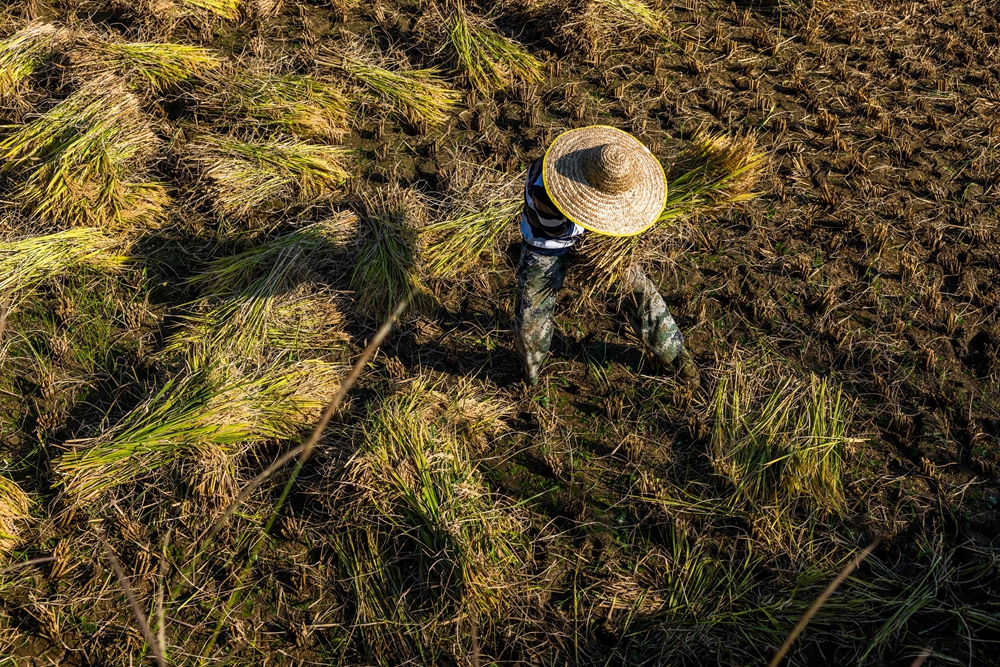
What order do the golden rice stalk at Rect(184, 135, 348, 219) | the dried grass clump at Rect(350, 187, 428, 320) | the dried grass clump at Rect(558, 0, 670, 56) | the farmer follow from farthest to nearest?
the dried grass clump at Rect(558, 0, 670, 56)
the golden rice stalk at Rect(184, 135, 348, 219)
the dried grass clump at Rect(350, 187, 428, 320)
the farmer

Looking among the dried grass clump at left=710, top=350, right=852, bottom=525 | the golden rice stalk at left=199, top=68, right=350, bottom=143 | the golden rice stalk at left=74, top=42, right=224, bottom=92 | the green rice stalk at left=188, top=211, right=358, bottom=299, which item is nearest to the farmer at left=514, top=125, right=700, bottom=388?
the dried grass clump at left=710, top=350, right=852, bottom=525

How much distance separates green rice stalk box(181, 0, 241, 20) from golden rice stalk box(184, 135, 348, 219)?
48.7 inches

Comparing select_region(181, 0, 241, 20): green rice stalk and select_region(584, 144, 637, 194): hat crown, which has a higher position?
select_region(584, 144, 637, 194): hat crown

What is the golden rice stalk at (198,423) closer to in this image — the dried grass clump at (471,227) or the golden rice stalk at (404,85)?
the dried grass clump at (471,227)

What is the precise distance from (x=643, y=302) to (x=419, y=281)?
123 cm

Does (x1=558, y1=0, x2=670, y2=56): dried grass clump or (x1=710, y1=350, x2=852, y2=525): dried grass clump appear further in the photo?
→ (x1=558, y1=0, x2=670, y2=56): dried grass clump

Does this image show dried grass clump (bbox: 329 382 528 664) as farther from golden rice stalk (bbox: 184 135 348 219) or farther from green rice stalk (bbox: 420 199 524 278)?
golden rice stalk (bbox: 184 135 348 219)

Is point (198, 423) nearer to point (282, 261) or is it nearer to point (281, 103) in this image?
point (282, 261)

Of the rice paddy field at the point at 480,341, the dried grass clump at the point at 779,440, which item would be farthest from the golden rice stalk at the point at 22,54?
the dried grass clump at the point at 779,440

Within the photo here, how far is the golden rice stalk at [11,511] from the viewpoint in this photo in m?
3.35

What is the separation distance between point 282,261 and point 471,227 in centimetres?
104

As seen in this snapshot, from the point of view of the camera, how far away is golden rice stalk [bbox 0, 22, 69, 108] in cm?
492

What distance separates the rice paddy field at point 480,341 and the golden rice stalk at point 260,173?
0.02 meters

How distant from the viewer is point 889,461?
A: 3621 mm
